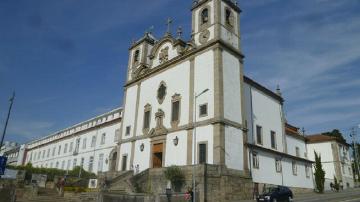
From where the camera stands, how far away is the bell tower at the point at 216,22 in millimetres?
31703

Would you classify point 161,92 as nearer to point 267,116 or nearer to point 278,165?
point 267,116

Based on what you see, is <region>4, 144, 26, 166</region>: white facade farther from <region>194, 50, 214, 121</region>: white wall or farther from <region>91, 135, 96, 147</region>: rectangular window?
<region>194, 50, 214, 121</region>: white wall

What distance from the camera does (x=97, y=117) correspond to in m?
59.4

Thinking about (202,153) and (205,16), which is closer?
(202,153)

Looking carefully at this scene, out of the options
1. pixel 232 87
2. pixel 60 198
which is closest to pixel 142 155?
pixel 60 198

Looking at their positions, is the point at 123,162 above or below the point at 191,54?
below

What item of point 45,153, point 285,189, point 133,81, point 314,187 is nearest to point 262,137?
point 285,189

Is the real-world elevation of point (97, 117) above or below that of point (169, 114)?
above

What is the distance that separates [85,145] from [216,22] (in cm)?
3633

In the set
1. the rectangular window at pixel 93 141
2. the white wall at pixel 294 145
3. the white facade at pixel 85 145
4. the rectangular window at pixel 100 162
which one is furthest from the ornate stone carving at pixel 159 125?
the rectangular window at pixel 93 141

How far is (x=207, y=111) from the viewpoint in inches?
1125

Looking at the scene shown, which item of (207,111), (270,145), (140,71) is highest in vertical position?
(140,71)

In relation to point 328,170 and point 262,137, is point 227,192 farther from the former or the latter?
point 328,170

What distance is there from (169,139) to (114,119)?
20875 millimetres
